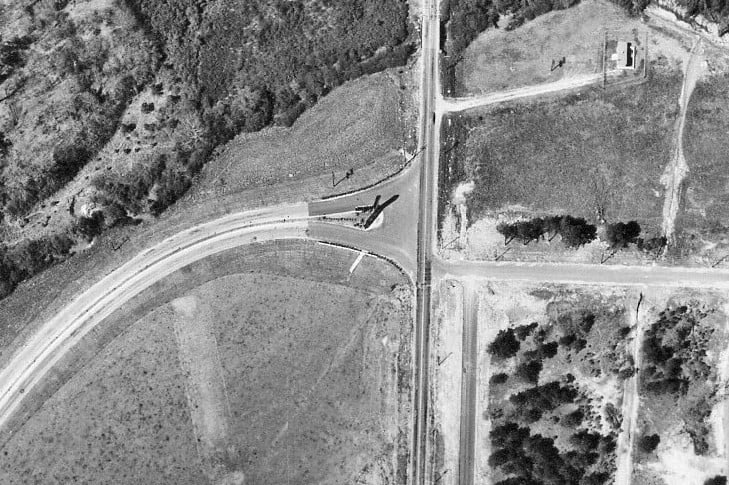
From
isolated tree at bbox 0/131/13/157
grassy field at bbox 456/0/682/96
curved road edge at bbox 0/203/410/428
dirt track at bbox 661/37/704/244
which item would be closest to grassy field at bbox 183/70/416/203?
curved road edge at bbox 0/203/410/428

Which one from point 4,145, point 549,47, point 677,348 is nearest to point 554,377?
point 677,348

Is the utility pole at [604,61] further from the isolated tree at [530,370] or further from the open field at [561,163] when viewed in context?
the isolated tree at [530,370]

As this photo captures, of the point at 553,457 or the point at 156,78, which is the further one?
the point at 156,78

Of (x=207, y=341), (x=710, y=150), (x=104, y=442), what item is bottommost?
(x=104, y=442)

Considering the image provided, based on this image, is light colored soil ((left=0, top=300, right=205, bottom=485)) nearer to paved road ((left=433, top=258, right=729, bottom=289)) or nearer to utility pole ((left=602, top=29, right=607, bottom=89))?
paved road ((left=433, top=258, right=729, bottom=289))

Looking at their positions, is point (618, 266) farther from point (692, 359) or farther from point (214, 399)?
point (214, 399)

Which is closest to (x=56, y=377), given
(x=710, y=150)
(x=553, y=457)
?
(x=553, y=457)

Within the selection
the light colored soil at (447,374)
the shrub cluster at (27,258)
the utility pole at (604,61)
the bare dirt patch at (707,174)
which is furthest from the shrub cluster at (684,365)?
the shrub cluster at (27,258)
